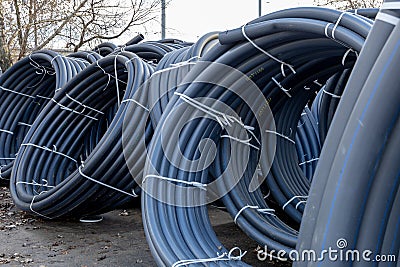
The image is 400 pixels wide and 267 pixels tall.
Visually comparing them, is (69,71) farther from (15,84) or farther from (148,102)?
(148,102)

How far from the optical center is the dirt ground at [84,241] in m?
3.56

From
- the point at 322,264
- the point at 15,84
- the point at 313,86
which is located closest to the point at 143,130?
the point at 313,86

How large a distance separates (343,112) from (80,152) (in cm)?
389

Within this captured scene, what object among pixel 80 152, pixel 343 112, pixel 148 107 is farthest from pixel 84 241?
pixel 343 112

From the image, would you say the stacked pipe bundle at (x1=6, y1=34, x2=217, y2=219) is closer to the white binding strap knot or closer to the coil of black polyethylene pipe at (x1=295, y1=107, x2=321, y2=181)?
the white binding strap knot

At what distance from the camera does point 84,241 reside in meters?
4.00

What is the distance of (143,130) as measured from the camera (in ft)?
12.7

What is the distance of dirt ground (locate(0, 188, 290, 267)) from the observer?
3.56 m

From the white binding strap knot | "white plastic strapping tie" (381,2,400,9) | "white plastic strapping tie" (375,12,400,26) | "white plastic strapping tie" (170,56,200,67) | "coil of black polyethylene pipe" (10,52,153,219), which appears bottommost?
"coil of black polyethylene pipe" (10,52,153,219)

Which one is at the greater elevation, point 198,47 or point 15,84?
point 198,47

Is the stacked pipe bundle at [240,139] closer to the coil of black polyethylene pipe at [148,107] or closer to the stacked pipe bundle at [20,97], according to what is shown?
the coil of black polyethylene pipe at [148,107]

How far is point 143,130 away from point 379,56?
257 cm

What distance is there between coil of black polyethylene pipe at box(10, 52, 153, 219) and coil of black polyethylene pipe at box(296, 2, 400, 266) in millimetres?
2458

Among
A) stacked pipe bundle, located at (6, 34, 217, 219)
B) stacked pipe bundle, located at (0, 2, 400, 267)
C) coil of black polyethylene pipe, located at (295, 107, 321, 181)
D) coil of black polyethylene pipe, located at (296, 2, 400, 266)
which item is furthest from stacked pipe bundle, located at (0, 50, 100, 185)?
coil of black polyethylene pipe, located at (296, 2, 400, 266)
